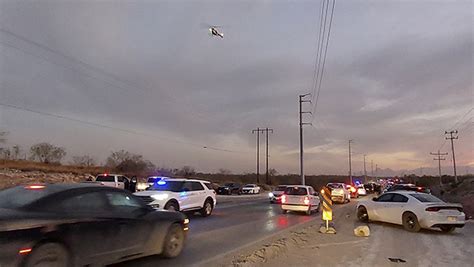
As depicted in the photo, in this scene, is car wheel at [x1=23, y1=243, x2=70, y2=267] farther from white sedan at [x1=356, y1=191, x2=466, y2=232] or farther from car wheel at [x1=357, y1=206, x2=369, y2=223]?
car wheel at [x1=357, y1=206, x2=369, y2=223]

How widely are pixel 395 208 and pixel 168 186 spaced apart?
958 cm

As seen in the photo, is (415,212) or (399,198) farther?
(399,198)

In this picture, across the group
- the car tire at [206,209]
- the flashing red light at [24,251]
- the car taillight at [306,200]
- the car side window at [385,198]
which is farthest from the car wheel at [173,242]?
the car taillight at [306,200]

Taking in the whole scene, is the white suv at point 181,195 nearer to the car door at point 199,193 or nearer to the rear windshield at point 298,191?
the car door at point 199,193

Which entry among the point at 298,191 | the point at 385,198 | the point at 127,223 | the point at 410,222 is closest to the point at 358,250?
the point at 410,222

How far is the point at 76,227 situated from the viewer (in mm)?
6574

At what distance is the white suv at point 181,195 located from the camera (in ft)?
52.9

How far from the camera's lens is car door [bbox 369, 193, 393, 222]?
1611 centimetres

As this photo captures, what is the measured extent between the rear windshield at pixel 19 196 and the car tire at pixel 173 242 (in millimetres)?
2788

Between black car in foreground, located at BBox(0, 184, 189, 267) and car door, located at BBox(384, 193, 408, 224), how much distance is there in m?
10.1

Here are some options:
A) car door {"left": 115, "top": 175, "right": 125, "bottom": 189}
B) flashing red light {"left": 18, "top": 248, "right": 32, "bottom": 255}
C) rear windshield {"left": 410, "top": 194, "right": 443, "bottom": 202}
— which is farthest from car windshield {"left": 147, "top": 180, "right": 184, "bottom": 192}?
car door {"left": 115, "top": 175, "right": 125, "bottom": 189}

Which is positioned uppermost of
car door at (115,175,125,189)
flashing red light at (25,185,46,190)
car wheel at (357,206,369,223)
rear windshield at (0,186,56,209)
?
car door at (115,175,125,189)

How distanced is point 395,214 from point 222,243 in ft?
26.5

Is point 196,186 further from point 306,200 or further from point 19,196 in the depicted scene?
point 19,196
